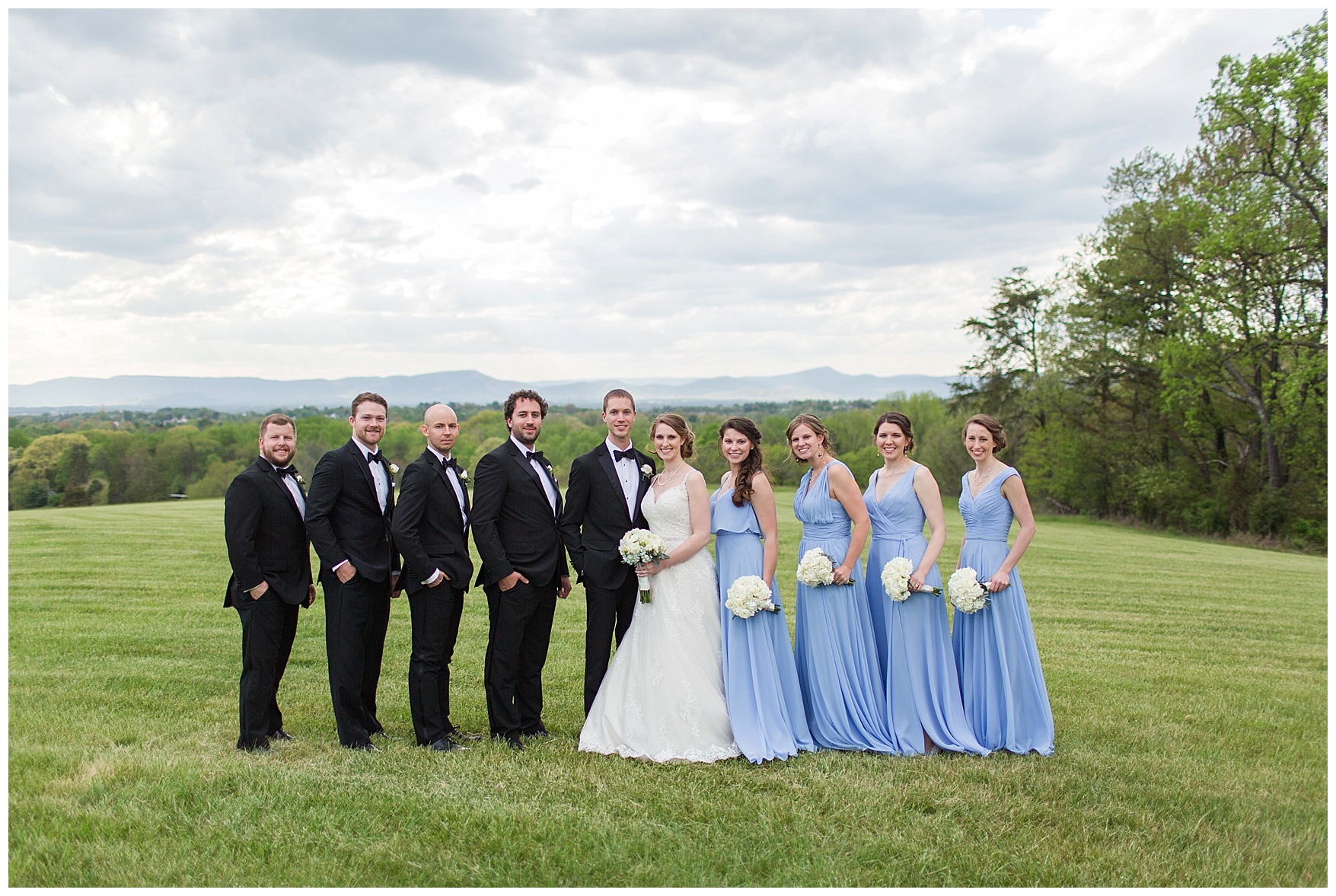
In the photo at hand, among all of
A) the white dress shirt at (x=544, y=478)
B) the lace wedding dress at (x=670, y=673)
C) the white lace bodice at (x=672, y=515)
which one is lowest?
the lace wedding dress at (x=670, y=673)

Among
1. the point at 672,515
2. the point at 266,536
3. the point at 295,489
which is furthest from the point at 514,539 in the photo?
the point at 266,536

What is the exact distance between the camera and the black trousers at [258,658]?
6254mm

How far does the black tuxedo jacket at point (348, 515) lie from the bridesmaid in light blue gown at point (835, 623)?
3091 millimetres

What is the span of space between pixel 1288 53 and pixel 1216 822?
99.7ft

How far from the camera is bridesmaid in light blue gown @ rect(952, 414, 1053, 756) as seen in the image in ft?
21.6

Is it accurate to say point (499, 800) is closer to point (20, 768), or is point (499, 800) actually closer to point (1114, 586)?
point (20, 768)

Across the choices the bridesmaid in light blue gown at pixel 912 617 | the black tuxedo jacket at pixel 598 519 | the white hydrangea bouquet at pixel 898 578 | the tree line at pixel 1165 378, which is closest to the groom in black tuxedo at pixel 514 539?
the black tuxedo jacket at pixel 598 519

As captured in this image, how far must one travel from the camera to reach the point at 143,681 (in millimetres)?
8414

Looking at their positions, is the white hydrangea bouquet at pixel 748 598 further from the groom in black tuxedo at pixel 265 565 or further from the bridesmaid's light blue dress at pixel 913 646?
the groom in black tuxedo at pixel 265 565

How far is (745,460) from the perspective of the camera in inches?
261

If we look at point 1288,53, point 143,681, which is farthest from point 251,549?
point 1288,53

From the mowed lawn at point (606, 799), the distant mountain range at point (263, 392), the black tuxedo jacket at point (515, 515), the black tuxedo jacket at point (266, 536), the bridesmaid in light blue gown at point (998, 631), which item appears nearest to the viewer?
the mowed lawn at point (606, 799)

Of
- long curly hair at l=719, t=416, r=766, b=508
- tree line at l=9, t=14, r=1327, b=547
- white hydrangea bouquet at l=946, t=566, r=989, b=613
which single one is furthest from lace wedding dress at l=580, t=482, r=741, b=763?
tree line at l=9, t=14, r=1327, b=547

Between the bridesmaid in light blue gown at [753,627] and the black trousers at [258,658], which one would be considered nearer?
the black trousers at [258,658]
